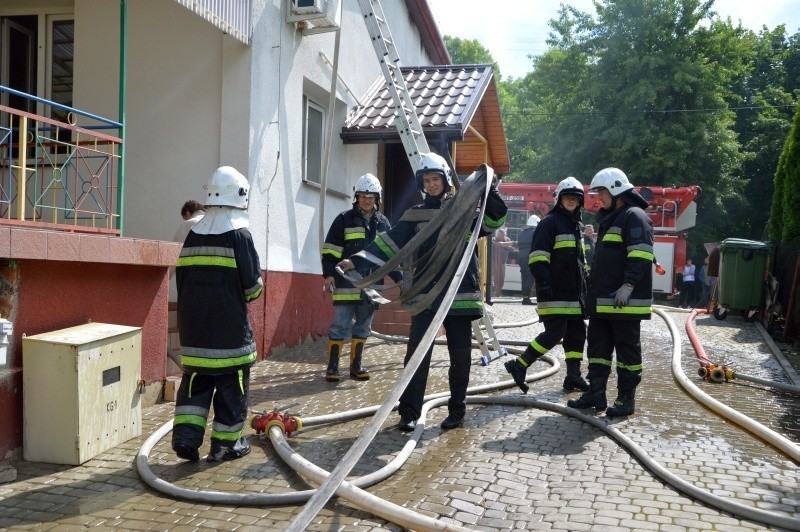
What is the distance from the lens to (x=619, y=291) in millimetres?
5715

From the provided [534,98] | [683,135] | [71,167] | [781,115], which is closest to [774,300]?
[71,167]

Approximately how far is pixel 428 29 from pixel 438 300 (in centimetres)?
1151

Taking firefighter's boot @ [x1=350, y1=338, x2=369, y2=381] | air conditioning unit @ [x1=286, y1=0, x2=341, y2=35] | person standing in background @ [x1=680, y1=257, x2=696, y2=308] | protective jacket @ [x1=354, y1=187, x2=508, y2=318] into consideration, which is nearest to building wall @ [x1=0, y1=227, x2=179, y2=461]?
protective jacket @ [x1=354, y1=187, x2=508, y2=318]

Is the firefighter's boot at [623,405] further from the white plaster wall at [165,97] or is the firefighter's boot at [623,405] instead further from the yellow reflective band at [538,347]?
the white plaster wall at [165,97]

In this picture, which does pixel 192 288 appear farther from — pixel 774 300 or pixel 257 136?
pixel 774 300

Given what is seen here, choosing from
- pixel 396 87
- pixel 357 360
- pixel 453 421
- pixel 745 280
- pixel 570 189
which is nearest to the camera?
pixel 453 421

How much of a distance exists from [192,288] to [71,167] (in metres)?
4.02

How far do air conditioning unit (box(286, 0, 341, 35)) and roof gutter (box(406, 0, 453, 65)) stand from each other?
574cm

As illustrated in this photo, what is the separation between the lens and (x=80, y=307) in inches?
209

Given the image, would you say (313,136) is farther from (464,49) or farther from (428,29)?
(464,49)

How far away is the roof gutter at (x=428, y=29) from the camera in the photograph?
14.6 m

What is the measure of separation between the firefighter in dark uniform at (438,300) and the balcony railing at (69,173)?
6.47ft

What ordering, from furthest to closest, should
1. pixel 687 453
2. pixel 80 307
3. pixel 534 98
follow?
pixel 534 98 → pixel 80 307 → pixel 687 453

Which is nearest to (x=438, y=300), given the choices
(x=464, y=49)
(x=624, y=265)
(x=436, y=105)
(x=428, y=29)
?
(x=624, y=265)
